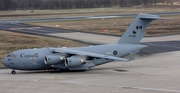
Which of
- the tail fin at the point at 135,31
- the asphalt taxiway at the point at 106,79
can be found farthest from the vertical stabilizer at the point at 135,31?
the asphalt taxiway at the point at 106,79

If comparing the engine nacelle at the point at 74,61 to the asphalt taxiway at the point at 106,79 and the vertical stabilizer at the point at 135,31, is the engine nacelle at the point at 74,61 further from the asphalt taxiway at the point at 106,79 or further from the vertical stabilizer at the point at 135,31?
the vertical stabilizer at the point at 135,31

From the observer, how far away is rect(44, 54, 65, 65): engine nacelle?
34.1 m

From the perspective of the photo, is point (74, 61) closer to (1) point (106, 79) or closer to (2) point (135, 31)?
(1) point (106, 79)

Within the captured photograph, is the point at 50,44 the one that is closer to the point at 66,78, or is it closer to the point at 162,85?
the point at 66,78

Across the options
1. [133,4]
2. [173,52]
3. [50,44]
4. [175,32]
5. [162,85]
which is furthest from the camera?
[133,4]

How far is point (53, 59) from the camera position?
34.1m

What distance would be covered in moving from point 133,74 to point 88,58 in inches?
175

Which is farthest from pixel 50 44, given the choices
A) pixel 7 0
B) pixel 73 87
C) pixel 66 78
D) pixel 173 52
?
pixel 7 0

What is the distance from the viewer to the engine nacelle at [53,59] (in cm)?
3406

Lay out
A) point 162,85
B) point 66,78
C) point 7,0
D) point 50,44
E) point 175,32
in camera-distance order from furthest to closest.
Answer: point 7,0, point 175,32, point 50,44, point 66,78, point 162,85

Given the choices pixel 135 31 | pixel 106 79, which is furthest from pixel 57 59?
pixel 135 31

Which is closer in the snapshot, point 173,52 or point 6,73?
point 6,73

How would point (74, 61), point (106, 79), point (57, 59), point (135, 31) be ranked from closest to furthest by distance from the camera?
1. point (106, 79)
2. point (74, 61)
3. point (57, 59)
4. point (135, 31)

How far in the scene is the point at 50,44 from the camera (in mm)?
53406
